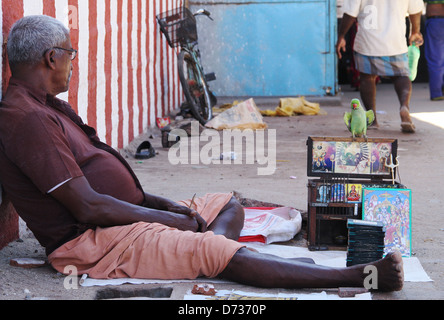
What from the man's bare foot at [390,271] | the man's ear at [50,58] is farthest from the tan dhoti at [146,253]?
the man's ear at [50,58]

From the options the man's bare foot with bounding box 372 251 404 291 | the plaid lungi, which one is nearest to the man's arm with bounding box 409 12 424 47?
the plaid lungi

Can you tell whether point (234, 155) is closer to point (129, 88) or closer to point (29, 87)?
point (129, 88)

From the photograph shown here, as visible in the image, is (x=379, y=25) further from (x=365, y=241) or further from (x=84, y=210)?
(x=84, y=210)

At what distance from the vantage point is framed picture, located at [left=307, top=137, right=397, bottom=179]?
11.4 feet

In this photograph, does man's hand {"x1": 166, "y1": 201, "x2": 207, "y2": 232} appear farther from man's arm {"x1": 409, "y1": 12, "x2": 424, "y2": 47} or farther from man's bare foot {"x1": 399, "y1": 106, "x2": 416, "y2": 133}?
man's arm {"x1": 409, "y1": 12, "x2": 424, "y2": 47}

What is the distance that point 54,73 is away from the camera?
291 centimetres

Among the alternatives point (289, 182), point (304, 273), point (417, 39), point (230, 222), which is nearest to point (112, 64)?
point (289, 182)

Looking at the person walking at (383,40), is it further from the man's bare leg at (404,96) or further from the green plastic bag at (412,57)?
the green plastic bag at (412,57)

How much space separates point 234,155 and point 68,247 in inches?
141

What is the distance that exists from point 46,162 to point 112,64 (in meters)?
3.63

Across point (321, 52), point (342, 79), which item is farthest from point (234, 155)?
point (342, 79)

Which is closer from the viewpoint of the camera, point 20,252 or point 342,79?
point 20,252

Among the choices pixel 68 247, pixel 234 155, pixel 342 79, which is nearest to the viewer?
pixel 68 247
